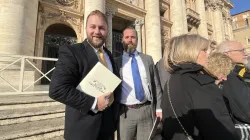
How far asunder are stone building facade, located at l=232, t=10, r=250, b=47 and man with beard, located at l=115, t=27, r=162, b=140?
128ft

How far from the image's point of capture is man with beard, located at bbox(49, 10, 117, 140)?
1.30 m

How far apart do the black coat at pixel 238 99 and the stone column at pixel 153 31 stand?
A: 1075 centimetres

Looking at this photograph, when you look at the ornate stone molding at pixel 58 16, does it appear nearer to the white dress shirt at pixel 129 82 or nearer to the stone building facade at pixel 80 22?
the stone building facade at pixel 80 22

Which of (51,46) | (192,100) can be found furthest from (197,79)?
(51,46)

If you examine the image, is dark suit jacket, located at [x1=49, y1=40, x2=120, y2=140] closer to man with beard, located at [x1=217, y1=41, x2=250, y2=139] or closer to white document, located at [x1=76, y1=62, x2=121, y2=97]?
white document, located at [x1=76, y1=62, x2=121, y2=97]

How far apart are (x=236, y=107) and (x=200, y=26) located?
63.3 ft

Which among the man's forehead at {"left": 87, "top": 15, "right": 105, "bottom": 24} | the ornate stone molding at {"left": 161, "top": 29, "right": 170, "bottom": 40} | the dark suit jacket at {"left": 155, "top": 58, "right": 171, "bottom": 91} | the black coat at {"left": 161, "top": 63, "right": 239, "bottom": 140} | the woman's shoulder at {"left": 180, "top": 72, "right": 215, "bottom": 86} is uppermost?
the ornate stone molding at {"left": 161, "top": 29, "right": 170, "bottom": 40}

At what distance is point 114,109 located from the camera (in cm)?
171

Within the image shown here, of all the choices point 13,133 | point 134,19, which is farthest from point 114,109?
point 134,19

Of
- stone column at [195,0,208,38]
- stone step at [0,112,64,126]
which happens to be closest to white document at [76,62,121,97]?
stone step at [0,112,64,126]

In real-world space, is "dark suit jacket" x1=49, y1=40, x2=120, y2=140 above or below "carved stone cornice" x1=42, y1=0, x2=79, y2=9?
below

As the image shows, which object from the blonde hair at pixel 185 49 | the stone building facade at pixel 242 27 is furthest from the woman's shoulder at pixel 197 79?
the stone building facade at pixel 242 27

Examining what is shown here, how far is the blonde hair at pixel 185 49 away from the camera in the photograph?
135cm

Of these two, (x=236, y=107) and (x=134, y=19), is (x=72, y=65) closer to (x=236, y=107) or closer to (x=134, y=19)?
(x=236, y=107)
